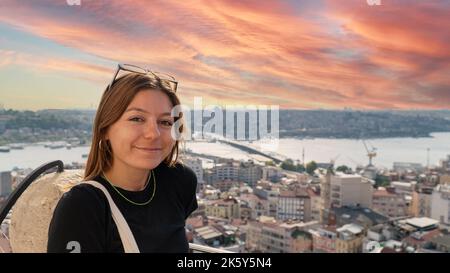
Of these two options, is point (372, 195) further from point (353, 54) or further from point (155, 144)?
point (155, 144)

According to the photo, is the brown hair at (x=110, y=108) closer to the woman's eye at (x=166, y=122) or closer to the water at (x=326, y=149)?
the woman's eye at (x=166, y=122)

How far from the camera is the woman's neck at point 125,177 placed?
882 mm

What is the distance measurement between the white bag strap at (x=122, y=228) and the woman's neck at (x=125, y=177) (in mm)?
89

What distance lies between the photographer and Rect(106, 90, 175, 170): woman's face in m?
0.85

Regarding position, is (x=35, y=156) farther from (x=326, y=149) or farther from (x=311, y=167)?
(x=311, y=167)

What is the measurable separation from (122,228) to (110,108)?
0.27 m

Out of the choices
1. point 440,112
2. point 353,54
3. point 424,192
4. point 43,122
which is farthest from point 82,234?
point 424,192

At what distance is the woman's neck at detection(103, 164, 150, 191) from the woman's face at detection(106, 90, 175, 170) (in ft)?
0.07

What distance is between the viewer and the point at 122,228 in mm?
775

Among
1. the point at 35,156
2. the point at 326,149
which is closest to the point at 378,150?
the point at 326,149

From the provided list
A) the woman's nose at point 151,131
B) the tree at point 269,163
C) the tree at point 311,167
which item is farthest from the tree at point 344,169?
the woman's nose at point 151,131

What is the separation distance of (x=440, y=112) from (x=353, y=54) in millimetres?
1355

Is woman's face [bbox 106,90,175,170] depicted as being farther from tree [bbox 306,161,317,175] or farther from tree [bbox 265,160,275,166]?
tree [bbox 306,161,317,175]

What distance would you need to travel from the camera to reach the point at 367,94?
177 inches
